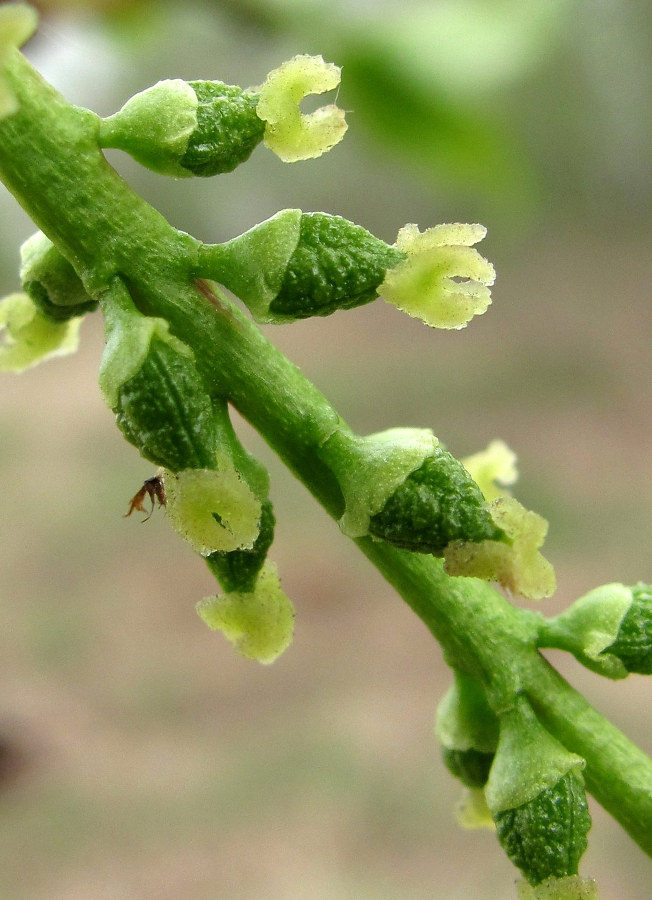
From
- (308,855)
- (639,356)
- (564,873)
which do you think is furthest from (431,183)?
(639,356)

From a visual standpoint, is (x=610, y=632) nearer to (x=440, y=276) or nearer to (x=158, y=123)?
(x=440, y=276)

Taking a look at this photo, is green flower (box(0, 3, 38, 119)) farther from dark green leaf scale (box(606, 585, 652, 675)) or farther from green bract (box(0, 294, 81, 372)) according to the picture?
dark green leaf scale (box(606, 585, 652, 675))

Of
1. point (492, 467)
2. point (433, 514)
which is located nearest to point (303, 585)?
point (492, 467)

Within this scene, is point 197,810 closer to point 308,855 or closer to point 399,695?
point 308,855

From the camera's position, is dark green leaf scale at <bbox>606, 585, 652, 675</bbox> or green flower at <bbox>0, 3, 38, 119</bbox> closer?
green flower at <bbox>0, 3, 38, 119</bbox>

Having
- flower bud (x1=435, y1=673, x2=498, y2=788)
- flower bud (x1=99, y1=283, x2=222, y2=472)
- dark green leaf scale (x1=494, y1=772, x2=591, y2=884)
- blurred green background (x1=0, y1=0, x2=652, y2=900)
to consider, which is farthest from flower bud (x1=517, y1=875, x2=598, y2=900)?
blurred green background (x1=0, y1=0, x2=652, y2=900)

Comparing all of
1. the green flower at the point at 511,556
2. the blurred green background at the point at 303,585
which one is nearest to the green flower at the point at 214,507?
the green flower at the point at 511,556
